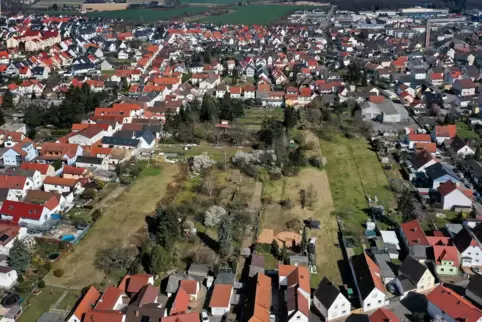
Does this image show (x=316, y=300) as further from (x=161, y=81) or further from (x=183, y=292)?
(x=161, y=81)

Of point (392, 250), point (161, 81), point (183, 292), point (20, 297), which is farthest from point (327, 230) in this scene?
point (161, 81)

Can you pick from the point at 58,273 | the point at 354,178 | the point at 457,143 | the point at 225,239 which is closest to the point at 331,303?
the point at 225,239

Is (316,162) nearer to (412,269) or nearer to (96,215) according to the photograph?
(412,269)

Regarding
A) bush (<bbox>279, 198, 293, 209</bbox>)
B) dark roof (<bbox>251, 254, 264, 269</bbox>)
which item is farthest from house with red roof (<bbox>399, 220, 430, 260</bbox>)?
dark roof (<bbox>251, 254, 264, 269</bbox>)

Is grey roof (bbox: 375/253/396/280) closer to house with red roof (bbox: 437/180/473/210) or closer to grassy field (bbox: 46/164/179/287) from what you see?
house with red roof (bbox: 437/180/473/210)

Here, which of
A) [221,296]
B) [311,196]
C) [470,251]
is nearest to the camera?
[221,296]

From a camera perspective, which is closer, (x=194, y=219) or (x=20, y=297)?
(x=20, y=297)

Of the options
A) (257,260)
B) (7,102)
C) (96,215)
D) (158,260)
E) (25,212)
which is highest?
(7,102)
